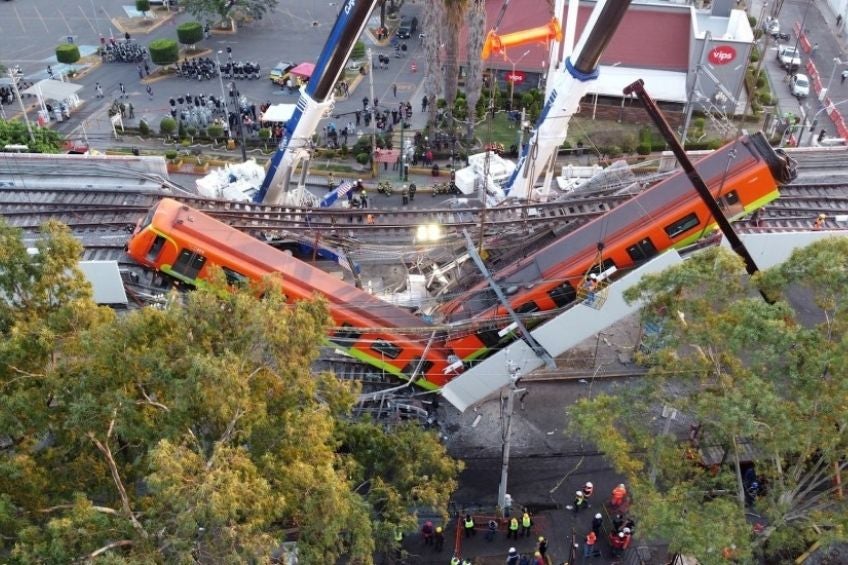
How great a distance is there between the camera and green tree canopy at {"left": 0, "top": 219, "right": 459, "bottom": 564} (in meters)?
12.3

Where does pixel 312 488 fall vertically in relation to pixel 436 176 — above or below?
above

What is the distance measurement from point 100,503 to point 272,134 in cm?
2937

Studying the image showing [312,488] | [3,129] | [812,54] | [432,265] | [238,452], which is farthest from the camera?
[812,54]

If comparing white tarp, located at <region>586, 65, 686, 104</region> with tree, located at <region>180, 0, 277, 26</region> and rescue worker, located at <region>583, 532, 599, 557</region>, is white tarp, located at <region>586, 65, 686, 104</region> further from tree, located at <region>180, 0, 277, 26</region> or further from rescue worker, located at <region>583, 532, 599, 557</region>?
rescue worker, located at <region>583, 532, 599, 557</region>

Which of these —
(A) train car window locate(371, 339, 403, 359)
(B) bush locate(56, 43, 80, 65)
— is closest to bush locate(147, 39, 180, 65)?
(B) bush locate(56, 43, 80, 65)

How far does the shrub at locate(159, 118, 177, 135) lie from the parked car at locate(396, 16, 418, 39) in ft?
68.1

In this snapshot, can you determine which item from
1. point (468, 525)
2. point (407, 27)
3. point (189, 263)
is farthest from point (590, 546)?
point (407, 27)

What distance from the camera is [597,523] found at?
21359mm

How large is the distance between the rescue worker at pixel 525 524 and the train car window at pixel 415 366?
5.24 metres

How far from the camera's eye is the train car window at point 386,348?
74.7ft

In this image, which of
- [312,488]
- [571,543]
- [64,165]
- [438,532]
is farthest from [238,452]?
[64,165]

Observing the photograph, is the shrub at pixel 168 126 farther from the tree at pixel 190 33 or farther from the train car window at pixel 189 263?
A: the train car window at pixel 189 263

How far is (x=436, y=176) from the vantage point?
39.1 metres

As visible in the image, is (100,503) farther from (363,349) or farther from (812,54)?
(812,54)
